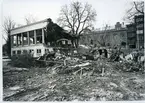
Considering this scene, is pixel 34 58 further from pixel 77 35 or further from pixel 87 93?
pixel 87 93

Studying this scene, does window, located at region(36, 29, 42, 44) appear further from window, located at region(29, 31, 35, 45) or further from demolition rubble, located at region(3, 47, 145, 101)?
demolition rubble, located at region(3, 47, 145, 101)

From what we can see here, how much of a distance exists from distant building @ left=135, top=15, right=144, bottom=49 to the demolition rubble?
213 millimetres

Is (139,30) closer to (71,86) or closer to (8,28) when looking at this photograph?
(71,86)

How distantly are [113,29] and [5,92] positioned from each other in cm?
311

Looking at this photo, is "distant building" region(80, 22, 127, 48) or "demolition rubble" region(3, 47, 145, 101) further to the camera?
"distant building" region(80, 22, 127, 48)

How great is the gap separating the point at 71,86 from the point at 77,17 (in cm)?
176

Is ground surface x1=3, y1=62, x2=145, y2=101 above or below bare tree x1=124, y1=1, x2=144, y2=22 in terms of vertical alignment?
below

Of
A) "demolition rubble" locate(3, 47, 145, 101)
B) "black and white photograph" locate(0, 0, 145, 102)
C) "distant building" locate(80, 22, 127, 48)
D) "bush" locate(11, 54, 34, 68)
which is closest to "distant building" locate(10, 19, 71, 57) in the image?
"black and white photograph" locate(0, 0, 145, 102)

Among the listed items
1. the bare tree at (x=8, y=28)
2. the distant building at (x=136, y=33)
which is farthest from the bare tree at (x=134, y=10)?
the bare tree at (x=8, y=28)

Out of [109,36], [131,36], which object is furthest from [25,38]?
[131,36]

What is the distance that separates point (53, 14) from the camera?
328 cm

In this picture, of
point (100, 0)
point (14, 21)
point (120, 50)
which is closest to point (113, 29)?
point (120, 50)

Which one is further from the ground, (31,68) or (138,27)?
(138,27)

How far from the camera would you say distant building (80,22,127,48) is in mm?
3488
